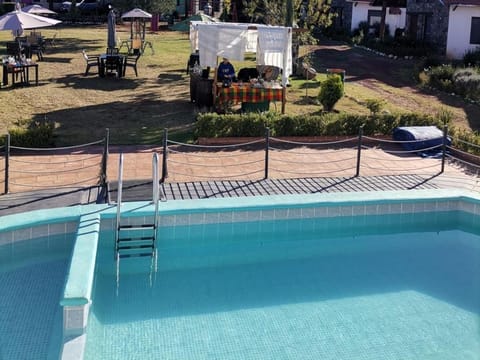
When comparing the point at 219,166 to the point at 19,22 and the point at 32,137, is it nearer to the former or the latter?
the point at 32,137

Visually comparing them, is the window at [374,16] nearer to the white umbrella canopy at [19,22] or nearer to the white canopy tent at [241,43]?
the white umbrella canopy at [19,22]

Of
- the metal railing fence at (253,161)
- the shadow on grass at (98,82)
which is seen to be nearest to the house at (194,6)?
the shadow on grass at (98,82)

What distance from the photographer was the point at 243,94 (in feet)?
54.2

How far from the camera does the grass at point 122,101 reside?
15398mm

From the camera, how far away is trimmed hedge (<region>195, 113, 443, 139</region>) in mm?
14406

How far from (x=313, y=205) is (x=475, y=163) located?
17.8 ft

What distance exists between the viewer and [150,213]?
31.4ft

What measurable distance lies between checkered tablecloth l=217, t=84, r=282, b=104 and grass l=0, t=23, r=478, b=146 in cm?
105

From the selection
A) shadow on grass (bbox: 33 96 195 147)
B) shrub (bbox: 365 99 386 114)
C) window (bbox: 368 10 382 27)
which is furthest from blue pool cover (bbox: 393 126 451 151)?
window (bbox: 368 10 382 27)

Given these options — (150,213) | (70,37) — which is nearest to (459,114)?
(150,213)

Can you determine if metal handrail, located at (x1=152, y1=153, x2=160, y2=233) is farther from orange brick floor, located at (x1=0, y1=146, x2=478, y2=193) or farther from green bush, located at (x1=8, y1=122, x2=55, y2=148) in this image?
green bush, located at (x1=8, y1=122, x2=55, y2=148)

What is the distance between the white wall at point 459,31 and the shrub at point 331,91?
16573mm

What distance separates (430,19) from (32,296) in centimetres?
3181

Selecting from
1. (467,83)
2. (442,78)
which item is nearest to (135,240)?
(467,83)
